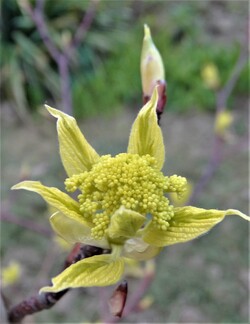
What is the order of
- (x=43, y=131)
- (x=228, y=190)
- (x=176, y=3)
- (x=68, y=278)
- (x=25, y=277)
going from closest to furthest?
(x=68, y=278)
(x=25, y=277)
(x=228, y=190)
(x=43, y=131)
(x=176, y=3)

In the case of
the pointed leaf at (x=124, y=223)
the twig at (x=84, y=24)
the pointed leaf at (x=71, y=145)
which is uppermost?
the twig at (x=84, y=24)

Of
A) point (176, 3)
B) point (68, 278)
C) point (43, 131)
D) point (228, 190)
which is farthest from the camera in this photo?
point (176, 3)

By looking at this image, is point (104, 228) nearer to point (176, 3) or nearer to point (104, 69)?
point (104, 69)

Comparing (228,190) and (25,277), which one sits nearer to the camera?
(25,277)

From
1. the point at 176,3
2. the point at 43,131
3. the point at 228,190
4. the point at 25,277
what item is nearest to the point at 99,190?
the point at 25,277

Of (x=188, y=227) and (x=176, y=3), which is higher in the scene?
(x=176, y=3)

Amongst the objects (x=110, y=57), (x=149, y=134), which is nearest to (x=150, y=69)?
(x=149, y=134)

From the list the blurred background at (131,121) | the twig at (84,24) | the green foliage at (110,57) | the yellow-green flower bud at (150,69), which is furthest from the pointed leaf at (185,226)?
the green foliage at (110,57)

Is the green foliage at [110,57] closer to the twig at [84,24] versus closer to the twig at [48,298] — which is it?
the twig at [84,24]
